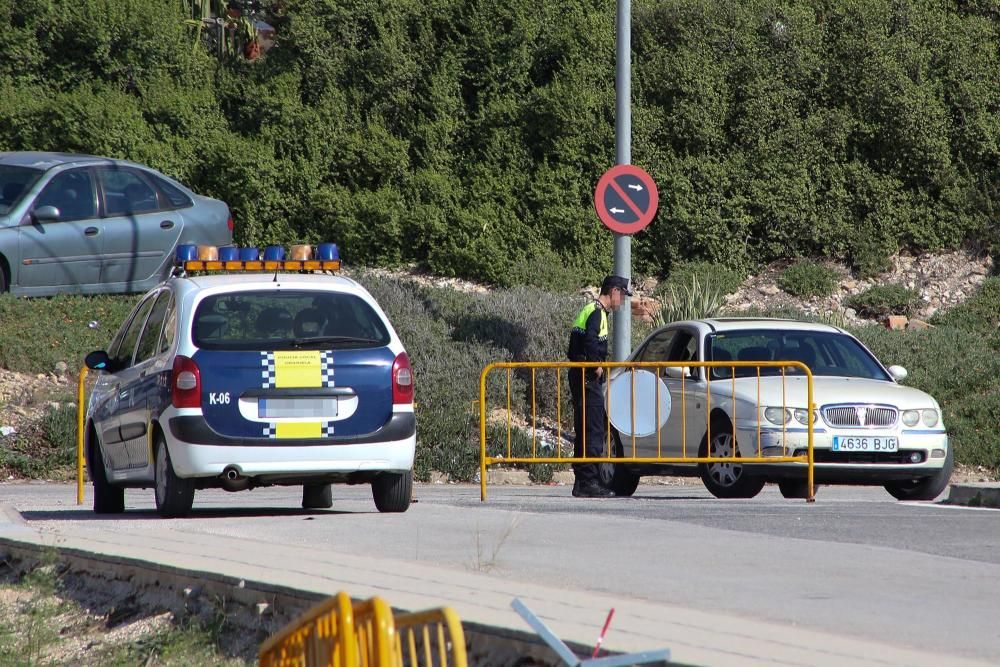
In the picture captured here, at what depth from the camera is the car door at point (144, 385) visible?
10.5 metres

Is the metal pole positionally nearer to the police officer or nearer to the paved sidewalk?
the police officer

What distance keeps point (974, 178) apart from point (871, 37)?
8.94 feet

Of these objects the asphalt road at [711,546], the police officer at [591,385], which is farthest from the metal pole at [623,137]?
the asphalt road at [711,546]

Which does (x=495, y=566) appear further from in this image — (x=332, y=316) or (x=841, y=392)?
(x=841, y=392)

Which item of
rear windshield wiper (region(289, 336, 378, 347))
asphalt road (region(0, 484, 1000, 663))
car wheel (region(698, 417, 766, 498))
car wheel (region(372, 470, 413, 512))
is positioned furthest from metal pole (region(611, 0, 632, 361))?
rear windshield wiper (region(289, 336, 378, 347))

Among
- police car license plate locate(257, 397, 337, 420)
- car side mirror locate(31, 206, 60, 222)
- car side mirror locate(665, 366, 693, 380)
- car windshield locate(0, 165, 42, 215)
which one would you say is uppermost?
car windshield locate(0, 165, 42, 215)

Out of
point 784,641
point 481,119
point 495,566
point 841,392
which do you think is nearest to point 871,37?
point 481,119

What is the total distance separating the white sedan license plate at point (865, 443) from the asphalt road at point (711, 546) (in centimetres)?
52

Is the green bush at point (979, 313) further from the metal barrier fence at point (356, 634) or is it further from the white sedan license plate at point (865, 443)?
the metal barrier fence at point (356, 634)

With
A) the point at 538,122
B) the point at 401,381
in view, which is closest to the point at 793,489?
Result: the point at 401,381

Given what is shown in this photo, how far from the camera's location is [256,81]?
85.3ft

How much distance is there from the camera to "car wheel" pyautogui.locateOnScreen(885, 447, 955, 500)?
13289 millimetres

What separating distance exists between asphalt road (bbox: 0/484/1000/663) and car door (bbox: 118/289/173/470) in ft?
1.52

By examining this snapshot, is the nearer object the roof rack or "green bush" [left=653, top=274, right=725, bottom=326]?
the roof rack
